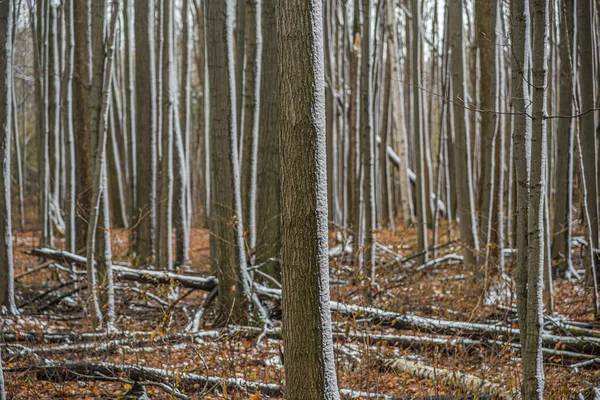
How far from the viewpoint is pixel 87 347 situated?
5.20 meters

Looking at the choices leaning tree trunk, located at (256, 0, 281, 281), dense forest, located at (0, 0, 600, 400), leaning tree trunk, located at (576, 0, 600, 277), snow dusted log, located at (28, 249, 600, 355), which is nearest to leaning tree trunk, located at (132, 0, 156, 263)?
dense forest, located at (0, 0, 600, 400)

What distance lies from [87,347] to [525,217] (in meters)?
3.79

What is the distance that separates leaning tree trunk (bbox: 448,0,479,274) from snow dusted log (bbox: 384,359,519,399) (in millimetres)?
2891

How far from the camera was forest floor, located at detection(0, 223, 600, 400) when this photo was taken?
4.27m

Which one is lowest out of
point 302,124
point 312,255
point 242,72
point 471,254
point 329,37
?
point 471,254

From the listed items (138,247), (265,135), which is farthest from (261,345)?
(138,247)

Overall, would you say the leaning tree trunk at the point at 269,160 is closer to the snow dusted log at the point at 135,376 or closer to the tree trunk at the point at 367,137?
the tree trunk at the point at 367,137

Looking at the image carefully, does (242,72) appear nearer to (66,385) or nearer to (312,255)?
(66,385)

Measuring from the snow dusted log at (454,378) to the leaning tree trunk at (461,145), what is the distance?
2891 millimetres

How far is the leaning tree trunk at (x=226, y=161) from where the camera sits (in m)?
6.00

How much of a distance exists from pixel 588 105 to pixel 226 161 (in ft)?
14.2

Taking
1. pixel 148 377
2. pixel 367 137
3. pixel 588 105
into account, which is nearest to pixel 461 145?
pixel 367 137

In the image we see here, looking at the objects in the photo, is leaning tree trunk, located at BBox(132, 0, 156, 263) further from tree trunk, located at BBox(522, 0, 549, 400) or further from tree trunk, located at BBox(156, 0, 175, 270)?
tree trunk, located at BBox(522, 0, 549, 400)

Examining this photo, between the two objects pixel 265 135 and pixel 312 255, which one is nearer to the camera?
pixel 312 255
